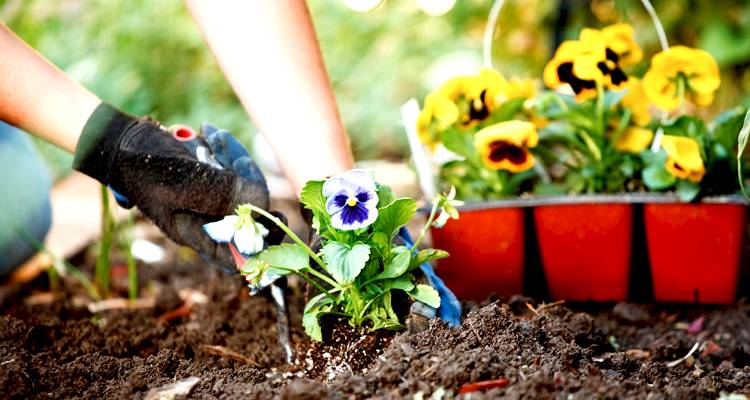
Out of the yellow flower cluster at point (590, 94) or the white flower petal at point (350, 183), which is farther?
the yellow flower cluster at point (590, 94)

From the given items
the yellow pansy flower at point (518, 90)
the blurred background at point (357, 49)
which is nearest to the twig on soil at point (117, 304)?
the yellow pansy flower at point (518, 90)

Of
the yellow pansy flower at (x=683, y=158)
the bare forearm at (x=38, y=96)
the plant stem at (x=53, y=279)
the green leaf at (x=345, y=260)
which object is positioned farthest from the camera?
the plant stem at (x=53, y=279)

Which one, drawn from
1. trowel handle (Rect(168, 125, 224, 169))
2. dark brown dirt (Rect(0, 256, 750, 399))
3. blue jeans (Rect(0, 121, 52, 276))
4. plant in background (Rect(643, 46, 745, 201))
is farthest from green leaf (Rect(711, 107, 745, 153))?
blue jeans (Rect(0, 121, 52, 276))

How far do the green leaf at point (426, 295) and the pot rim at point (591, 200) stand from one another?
0.42m

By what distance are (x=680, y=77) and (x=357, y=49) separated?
8.11ft

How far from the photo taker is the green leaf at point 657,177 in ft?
5.19

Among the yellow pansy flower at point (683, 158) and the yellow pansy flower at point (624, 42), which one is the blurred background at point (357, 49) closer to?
the yellow pansy flower at point (624, 42)

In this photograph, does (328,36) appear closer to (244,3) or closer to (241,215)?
(244,3)

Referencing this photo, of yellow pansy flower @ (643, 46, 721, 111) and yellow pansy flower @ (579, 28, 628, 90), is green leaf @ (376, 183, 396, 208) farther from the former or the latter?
yellow pansy flower @ (643, 46, 721, 111)

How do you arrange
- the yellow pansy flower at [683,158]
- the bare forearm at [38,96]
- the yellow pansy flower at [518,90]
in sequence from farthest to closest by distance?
the yellow pansy flower at [518,90]
the yellow pansy flower at [683,158]
the bare forearm at [38,96]

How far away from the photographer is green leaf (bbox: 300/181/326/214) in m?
1.16

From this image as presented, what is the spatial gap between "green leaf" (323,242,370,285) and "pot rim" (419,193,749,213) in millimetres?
476

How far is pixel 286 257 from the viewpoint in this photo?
120cm

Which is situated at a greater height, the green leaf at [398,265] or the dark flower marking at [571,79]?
the dark flower marking at [571,79]
